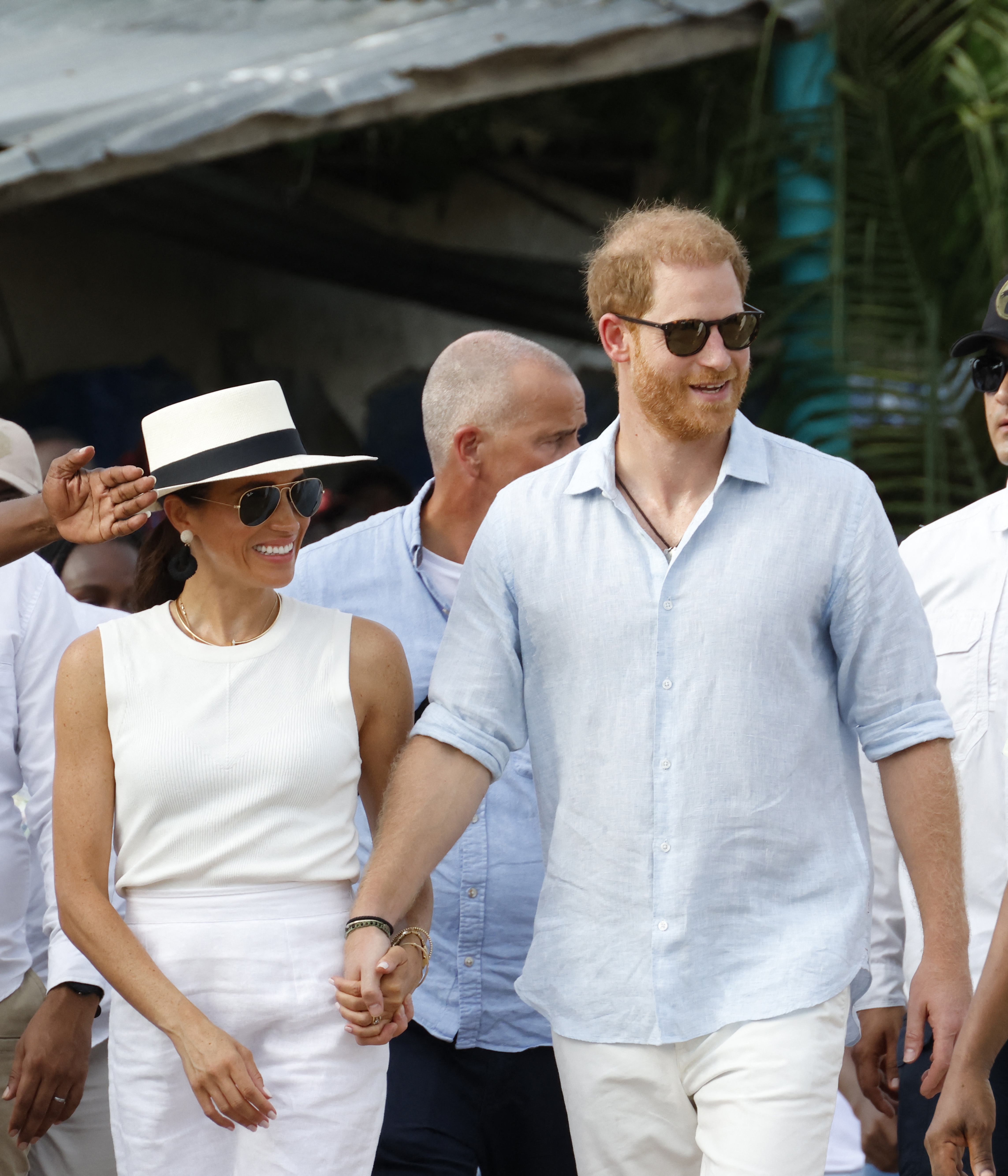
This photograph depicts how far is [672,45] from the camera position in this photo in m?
6.42

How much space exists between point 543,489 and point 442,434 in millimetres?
996

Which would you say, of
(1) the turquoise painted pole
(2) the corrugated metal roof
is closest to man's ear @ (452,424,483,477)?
(2) the corrugated metal roof

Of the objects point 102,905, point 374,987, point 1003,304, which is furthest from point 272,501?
point 1003,304

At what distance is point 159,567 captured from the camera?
123 inches

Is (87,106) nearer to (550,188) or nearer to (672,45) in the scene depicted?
(672,45)

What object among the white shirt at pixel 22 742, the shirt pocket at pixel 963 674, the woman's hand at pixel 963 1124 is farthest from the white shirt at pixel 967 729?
the white shirt at pixel 22 742

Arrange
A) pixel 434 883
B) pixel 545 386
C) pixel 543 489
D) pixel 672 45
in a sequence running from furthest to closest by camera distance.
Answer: pixel 672 45
pixel 545 386
pixel 434 883
pixel 543 489

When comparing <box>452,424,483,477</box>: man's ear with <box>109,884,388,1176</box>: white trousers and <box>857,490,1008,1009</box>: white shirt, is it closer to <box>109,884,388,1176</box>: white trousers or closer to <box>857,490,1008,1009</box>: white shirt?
<box>857,490,1008,1009</box>: white shirt

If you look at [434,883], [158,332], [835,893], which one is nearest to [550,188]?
[158,332]

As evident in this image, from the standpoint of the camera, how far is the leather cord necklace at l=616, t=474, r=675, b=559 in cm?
287

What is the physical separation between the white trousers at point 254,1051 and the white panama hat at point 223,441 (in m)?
0.75

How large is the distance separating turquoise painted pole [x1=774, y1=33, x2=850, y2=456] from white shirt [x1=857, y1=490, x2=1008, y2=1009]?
3001 mm

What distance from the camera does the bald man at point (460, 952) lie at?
3.31 meters

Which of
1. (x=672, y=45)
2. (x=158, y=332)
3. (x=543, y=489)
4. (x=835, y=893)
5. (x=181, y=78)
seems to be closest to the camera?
(x=835, y=893)
